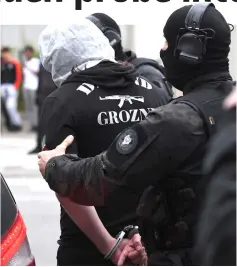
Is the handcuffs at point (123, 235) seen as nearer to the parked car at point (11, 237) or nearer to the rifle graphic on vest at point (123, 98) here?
the parked car at point (11, 237)

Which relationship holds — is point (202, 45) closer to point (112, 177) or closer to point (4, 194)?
point (112, 177)

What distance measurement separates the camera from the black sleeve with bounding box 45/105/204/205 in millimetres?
2652

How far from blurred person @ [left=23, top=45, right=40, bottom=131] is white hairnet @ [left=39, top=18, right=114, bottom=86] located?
14589 millimetres

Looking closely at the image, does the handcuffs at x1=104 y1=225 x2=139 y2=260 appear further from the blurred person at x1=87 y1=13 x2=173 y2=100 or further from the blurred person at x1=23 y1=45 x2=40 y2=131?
the blurred person at x1=23 y1=45 x2=40 y2=131

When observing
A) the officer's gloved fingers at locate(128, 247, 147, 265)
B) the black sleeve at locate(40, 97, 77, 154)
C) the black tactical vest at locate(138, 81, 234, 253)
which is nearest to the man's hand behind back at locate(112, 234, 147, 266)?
the officer's gloved fingers at locate(128, 247, 147, 265)

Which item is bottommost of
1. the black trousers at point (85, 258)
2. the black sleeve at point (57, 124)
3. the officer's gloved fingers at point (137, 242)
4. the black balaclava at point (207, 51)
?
the black trousers at point (85, 258)

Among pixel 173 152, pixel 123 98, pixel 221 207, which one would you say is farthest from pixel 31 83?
pixel 221 207

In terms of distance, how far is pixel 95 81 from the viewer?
342cm

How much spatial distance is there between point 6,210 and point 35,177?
9.35 m

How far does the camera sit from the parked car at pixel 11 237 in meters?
3.03

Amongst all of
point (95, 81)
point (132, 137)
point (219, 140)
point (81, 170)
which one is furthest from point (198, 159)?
point (219, 140)

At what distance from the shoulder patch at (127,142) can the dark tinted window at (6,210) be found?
59 cm

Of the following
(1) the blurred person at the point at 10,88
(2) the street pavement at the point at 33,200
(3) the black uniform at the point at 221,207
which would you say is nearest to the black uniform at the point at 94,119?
(3) the black uniform at the point at 221,207

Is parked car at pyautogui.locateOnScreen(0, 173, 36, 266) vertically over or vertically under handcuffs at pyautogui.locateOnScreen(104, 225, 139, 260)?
over
